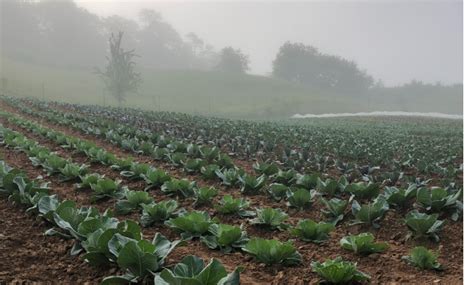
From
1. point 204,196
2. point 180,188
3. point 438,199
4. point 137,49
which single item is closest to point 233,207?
point 204,196

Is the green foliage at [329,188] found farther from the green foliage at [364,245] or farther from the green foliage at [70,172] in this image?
the green foliage at [70,172]

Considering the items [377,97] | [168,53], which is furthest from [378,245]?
[168,53]

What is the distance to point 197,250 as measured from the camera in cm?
415

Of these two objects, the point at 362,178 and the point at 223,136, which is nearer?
the point at 362,178

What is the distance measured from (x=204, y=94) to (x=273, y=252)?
51724mm

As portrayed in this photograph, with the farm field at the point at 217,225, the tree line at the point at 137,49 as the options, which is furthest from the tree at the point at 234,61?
the farm field at the point at 217,225

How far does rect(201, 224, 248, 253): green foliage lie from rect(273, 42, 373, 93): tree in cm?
5794

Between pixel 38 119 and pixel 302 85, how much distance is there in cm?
4664

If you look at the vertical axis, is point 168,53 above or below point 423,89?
above

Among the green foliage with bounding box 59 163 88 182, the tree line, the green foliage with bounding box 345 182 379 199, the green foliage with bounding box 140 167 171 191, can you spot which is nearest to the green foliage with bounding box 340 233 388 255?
the green foliage with bounding box 345 182 379 199

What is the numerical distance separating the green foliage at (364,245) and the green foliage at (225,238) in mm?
1011

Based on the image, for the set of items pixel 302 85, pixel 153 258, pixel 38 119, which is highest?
pixel 302 85
